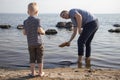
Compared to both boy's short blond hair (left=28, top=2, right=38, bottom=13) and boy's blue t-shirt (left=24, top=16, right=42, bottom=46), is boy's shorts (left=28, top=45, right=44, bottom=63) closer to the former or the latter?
boy's blue t-shirt (left=24, top=16, right=42, bottom=46)

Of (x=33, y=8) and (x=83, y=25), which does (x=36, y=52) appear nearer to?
(x=33, y=8)

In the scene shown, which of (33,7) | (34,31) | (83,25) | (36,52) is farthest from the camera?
(83,25)

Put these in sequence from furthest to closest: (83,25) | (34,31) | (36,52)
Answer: (83,25), (36,52), (34,31)

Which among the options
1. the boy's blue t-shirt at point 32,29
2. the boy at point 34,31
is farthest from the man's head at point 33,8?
the boy's blue t-shirt at point 32,29

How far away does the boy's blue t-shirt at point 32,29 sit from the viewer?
739cm

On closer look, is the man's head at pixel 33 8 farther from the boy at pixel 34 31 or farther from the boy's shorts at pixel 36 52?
the boy's shorts at pixel 36 52

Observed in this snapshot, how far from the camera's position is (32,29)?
7.46 meters

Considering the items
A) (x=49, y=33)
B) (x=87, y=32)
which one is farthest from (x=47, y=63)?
(x=49, y=33)

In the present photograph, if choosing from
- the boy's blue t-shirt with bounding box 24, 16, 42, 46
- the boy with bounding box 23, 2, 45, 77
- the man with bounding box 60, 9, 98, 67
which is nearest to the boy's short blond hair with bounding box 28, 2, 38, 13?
the boy with bounding box 23, 2, 45, 77

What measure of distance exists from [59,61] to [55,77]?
627 cm

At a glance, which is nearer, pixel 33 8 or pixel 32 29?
pixel 33 8

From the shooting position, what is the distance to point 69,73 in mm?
8289

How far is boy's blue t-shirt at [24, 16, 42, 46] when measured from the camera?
7.39 metres

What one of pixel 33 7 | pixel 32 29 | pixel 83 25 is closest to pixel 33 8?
pixel 33 7
